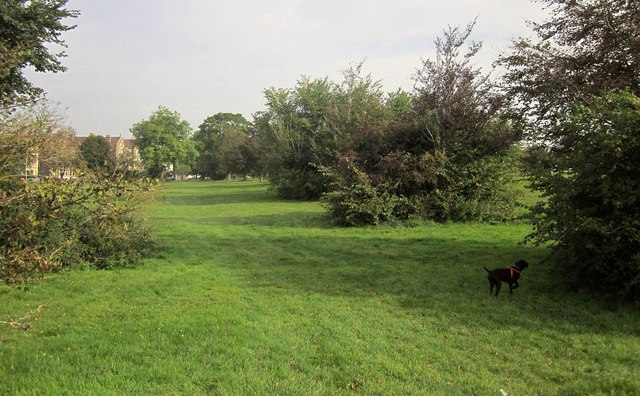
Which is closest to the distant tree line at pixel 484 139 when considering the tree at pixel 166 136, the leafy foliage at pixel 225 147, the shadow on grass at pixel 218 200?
the shadow on grass at pixel 218 200

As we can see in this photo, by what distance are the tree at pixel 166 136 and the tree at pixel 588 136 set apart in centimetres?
6533

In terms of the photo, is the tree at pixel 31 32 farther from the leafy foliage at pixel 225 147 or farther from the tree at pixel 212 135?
the tree at pixel 212 135

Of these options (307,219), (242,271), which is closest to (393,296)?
(242,271)

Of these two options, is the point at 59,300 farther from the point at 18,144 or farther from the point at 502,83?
the point at 502,83

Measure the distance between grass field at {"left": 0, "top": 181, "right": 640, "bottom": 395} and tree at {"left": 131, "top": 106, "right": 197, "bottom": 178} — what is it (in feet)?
210

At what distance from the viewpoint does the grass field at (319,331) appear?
4.34 metres

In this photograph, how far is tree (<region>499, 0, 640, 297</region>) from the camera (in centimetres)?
655

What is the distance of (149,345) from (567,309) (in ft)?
19.5

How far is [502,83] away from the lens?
406 inches

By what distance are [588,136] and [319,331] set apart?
17.6 ft

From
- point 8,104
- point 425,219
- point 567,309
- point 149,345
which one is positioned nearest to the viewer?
point 8,104

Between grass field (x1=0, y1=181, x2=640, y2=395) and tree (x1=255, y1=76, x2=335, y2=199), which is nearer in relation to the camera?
grass field (x1=0, y1=181, x2=640, y2=395)

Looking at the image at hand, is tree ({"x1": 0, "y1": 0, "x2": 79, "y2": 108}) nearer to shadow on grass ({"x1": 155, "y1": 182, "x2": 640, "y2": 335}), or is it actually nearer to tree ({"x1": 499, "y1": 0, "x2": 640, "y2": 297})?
shadow on grass ({"x1": 155, "y1": 182, "x2": 640, "y2": 335})

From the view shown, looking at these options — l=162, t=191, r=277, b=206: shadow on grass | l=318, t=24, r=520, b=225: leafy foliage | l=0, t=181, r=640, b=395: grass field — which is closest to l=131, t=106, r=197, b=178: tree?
l=162, t=191, r=277, b=206: shadow on grass
